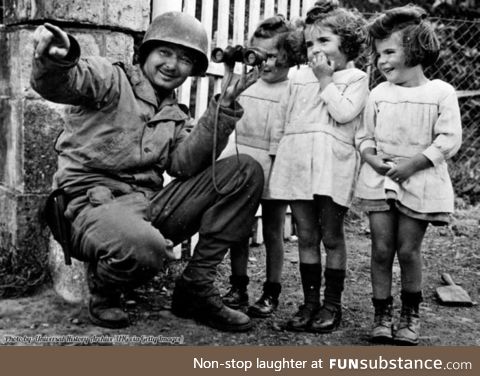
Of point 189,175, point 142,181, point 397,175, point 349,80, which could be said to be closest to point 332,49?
point 349,80

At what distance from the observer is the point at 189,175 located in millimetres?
3178

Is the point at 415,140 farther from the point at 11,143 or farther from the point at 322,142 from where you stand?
the point at 11,143

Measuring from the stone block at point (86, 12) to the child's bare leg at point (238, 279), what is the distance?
1363 mm

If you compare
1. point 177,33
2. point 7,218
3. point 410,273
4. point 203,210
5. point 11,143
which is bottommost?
point 410,273

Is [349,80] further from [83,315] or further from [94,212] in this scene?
[83,315]

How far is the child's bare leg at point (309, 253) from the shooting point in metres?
3.17

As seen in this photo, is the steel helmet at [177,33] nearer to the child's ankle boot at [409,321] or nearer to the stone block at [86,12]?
the stone block at [86,12]

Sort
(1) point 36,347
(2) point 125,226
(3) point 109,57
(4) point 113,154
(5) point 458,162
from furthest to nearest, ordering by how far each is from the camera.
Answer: (5) point 458,162
(3) point 109,57
(4) point 113,154
(2) point 125,226
(1) point 36,347

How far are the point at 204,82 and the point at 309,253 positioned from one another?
1614 mm

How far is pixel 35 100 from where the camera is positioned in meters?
3.45

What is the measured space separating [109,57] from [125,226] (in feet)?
3.70

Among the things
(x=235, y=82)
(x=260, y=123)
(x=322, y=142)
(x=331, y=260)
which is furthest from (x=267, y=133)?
(x=331, y=260)

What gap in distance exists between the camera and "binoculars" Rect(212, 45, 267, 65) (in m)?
2.80

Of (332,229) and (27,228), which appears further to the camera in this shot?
(27,228)
